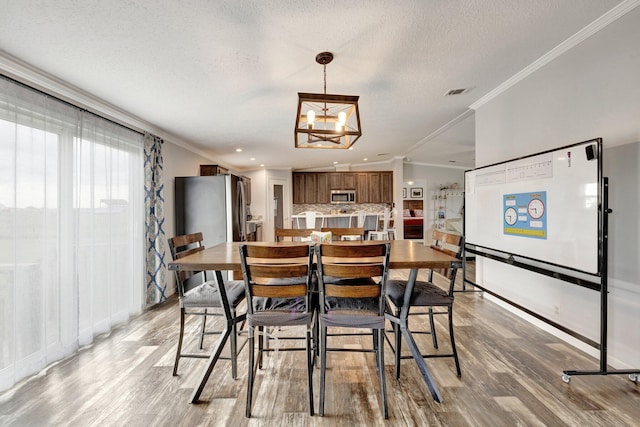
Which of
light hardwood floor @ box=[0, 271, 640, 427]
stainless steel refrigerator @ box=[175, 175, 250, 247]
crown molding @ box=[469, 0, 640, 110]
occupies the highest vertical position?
crown molding @ box=[469, 0, 640, 110]

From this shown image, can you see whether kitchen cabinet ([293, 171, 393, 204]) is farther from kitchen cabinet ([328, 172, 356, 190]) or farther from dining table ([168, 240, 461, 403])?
dining table ([168, 240, 461, 403])

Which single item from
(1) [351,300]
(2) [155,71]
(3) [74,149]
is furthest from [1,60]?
(1) [351,300]

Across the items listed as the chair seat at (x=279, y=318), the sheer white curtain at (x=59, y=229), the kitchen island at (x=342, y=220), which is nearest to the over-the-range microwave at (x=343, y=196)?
the kitchen island at (x=342, y=220)

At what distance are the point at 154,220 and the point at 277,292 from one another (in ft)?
9.42

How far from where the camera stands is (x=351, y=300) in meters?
1.96

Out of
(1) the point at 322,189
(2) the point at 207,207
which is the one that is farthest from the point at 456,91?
(1) the point at 322,189

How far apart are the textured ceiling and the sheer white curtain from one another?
406mm

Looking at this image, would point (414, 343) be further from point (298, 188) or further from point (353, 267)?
point (298, 188)

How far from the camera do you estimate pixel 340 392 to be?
6.36ft

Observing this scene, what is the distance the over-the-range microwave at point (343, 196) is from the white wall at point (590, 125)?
5.31 metres

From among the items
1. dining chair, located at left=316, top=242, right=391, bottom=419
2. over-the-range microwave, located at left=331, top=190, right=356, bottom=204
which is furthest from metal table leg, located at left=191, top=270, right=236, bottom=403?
over-the-range microwave, located at left=331, top=190, right=356, bottom=204

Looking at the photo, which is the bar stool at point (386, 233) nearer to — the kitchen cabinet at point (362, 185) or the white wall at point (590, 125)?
the kitchen cabinet at point (362, 185)

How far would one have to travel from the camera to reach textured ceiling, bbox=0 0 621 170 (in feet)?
5.69

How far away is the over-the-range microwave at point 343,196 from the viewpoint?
840 centimetres
